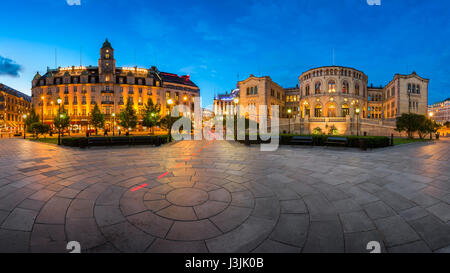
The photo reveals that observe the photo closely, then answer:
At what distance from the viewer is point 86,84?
50438mm

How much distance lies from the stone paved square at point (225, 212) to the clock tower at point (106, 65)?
5397cm

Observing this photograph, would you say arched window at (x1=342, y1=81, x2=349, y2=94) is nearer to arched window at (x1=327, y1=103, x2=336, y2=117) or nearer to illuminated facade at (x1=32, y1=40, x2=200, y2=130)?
arched window at (x1=327, y1=103, x2=336, y2=117)

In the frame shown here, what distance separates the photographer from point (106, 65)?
51.5 metres

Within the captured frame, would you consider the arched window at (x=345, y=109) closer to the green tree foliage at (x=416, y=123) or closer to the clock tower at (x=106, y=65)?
the green tree foliage at (x=416, y=123)

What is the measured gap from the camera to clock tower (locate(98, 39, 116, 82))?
166ft

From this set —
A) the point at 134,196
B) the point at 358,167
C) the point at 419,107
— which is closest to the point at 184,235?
the point at 134,196

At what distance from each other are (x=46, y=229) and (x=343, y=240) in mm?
5204

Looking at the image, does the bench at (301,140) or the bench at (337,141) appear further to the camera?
the bench at (301,140)

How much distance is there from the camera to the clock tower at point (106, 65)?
5072 centimetres

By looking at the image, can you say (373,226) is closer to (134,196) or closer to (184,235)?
(184,235)

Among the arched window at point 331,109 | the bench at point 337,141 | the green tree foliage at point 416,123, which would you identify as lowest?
the bench at point 337,141

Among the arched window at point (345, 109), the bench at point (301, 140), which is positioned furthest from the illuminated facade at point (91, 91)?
the arched window at point (345, 109)

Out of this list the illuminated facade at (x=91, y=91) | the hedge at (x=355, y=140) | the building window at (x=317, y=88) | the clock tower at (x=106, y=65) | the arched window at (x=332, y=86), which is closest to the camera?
the hedge at (x=355, y=140)

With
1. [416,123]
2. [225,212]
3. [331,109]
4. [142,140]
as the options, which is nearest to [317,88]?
[331,109]
